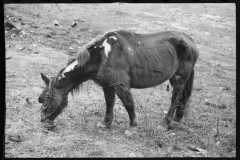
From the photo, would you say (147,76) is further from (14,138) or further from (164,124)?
(14,138)

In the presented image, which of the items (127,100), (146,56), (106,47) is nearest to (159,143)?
(127,100)

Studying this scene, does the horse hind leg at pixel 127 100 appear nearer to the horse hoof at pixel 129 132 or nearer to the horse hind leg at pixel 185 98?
the horse hoof at pixel 129 132

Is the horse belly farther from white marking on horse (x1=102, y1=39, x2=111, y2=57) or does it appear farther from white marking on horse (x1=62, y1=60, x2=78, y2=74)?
white marking on horse (x1=62, y1=60, x2=78, y2=74)

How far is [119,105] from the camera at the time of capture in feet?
20.3

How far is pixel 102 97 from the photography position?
649cm

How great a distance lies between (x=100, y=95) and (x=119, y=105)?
0.66m

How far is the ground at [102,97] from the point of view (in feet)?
14.1

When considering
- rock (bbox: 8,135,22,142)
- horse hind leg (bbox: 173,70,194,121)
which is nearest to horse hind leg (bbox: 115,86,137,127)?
horse hind leg (bbox: 173,70,194,121)

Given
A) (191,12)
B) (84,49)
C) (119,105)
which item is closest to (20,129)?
(84,49)

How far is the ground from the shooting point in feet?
14.1

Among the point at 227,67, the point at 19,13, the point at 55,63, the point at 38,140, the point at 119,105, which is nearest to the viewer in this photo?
the point at 38,140

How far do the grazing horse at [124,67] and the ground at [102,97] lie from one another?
0.37 metres

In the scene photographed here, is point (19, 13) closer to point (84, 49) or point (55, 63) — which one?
point (55, 63)

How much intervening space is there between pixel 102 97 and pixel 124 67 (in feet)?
6.94
